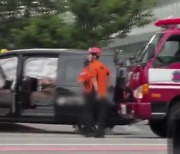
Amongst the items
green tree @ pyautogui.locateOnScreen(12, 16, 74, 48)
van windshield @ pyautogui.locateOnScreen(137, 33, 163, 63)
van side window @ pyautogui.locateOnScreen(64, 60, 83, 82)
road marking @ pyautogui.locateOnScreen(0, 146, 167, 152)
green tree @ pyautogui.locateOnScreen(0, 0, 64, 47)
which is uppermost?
green tree @ pyautogui.locateOnScreen(0, 0, 64, 47)

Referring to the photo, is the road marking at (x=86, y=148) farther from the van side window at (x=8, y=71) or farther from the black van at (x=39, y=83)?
the van side window at (x=8, y=71)

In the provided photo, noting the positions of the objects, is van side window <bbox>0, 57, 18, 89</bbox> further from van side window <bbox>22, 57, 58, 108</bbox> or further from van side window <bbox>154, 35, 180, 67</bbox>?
van side window <bbox>154, 35, 180, 67</bbox>

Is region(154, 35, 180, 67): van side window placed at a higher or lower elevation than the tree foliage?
lower

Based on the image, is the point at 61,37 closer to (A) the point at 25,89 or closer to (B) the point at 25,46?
(B) the point at 25,46

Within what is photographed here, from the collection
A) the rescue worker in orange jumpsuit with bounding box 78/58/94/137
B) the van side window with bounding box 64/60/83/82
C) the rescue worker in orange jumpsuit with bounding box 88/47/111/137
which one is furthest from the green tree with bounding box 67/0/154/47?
the rescue worker in orange jumpsuit with bounding box 88/47/111/137

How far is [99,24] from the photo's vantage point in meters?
18.5

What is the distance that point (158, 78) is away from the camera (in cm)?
1096

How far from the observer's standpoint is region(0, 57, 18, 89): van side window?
42.3 ft

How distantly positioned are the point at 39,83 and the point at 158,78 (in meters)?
3.03

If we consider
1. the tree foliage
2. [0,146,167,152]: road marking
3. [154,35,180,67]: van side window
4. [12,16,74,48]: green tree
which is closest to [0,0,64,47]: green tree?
the tree foliage

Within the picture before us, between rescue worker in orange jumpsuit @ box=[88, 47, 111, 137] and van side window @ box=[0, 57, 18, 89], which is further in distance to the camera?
van side window @ box=[0, 57, 18, 89]

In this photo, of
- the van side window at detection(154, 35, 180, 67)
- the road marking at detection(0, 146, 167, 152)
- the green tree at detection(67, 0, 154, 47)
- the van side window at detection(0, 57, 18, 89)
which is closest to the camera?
the road marking at detection(0, 146, 167, 152)

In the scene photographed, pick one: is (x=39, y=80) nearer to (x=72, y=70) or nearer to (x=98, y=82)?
(x=72, y=70)

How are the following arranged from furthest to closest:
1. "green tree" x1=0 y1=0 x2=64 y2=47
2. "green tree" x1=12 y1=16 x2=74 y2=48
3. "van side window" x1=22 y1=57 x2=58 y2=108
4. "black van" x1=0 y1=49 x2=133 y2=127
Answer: "green tree" x1=0 y1=0 x2=64 y2=47 → "green tree" x1=12 y1=16 x2=74 y2=48 → "van side window" x1=22 y1=57 x2=58 y2=108 → "black van" x1=0 y1=49 x2=133 y2=127
